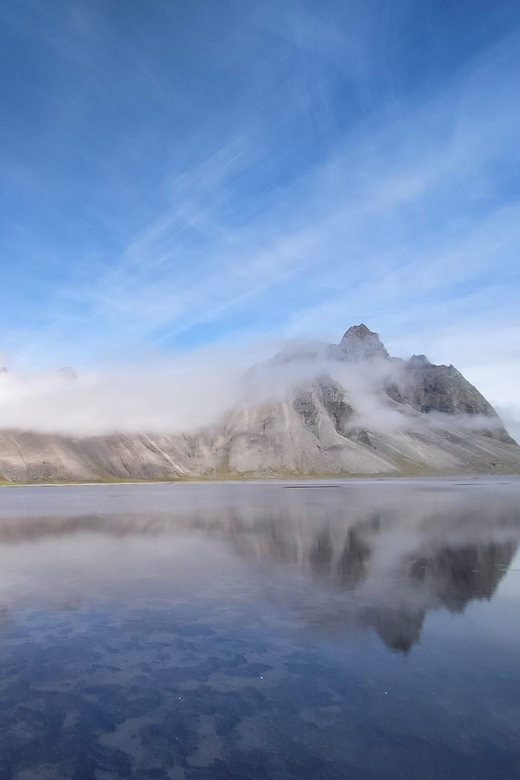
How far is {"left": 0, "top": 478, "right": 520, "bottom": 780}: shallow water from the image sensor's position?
11930 mm

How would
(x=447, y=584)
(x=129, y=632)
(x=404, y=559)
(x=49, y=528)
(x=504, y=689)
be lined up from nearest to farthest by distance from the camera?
(x=504, y=689), (x=129, y=632), (x=447, y=584), (x=404, y=559), (x=49, y=528)

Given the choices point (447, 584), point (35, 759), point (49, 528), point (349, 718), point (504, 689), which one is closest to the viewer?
point (35, 759)

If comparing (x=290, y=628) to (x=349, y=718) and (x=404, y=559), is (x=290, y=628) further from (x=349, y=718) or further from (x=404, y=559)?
(x=404, y=559)

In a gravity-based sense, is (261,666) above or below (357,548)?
below

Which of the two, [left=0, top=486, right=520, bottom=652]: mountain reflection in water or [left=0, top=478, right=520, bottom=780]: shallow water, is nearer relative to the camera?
[left=0, top=478, right=520, bottom=780]: shallow water

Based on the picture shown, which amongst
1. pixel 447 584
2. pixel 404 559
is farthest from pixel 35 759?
pixel 404 559

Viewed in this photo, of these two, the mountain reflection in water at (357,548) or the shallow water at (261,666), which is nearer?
the shallow water at (261,666)

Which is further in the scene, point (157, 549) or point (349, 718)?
point (157, 549)

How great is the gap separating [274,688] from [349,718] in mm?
2505

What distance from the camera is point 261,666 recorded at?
16891 mm

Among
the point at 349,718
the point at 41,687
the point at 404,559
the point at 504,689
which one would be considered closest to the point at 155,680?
the point at 41,687

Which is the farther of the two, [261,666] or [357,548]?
[357,548]

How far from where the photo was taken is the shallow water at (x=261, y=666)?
1193 cm

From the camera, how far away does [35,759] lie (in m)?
11.9
